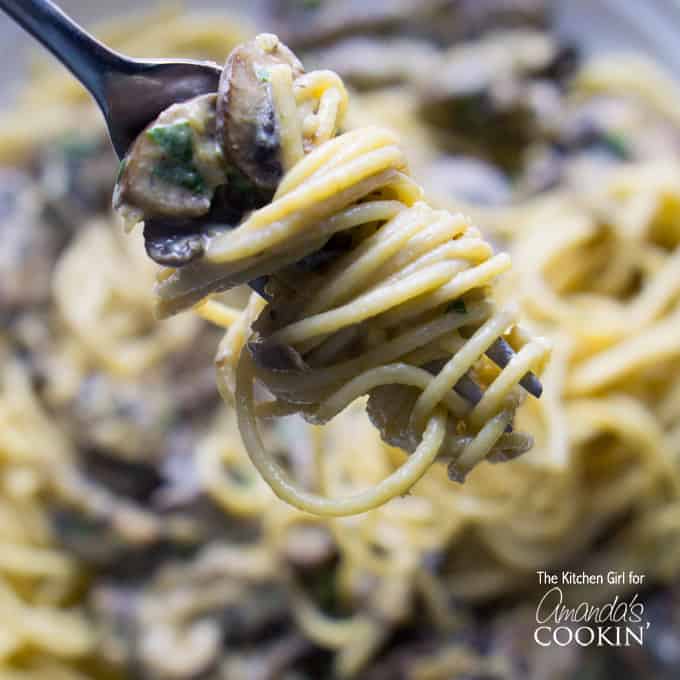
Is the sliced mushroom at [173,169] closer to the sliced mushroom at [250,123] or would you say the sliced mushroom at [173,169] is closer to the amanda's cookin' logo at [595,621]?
the sliced mushroom at [250,123]

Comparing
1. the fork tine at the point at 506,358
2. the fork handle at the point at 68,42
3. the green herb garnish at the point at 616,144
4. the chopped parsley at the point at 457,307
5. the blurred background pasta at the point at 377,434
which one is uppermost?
the green herb garnish at the point at 616,144

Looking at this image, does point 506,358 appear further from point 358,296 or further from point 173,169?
point 173,169

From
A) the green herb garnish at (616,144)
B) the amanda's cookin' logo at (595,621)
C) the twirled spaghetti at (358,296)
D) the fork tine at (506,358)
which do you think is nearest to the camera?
the twirled spaghetti at (358,296)

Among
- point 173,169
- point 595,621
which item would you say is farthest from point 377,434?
point 173,169

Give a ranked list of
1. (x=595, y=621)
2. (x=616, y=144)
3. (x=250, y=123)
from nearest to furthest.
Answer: (x=250, y=123) → (x=595, y=621) → (x=616, y=144)

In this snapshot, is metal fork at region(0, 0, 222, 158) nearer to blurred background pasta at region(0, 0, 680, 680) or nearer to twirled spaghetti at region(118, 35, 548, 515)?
twirled spaghetti at region(118, 35, 548, 515)

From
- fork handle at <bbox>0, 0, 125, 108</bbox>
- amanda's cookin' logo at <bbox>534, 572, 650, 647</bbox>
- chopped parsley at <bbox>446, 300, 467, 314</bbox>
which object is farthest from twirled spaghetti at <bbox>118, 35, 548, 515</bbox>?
amanda's cookin' logo at <bbox>534, 572, 650, 647</bbox>

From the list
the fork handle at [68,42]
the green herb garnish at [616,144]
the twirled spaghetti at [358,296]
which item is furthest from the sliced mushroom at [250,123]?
the green herb garnish at [616,144]
